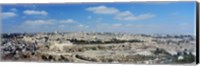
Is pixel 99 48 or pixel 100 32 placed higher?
pixel 100 32

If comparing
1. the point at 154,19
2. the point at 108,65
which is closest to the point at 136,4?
the point at 154,19

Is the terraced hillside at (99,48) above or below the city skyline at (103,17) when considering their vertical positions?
below

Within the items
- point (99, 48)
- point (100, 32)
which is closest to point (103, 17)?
point (100, 32)

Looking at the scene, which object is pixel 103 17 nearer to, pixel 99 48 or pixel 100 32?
pixel 100 32

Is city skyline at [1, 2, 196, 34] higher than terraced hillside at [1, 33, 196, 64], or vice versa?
city skyline at [1, 2, 196, 34]

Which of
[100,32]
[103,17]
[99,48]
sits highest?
[103,17]
